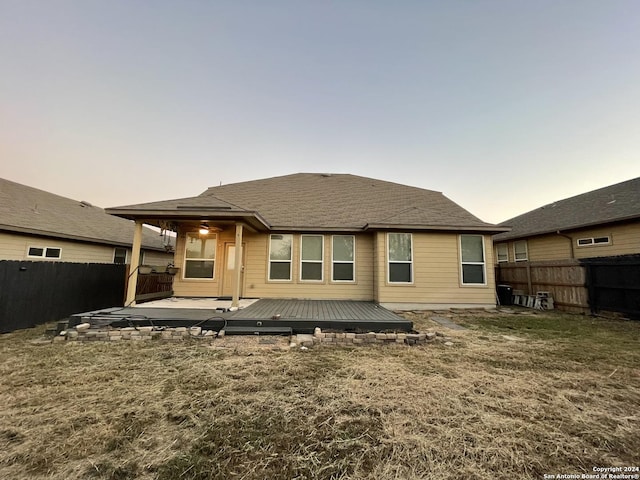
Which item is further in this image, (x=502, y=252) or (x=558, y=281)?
(x=502, y=252)

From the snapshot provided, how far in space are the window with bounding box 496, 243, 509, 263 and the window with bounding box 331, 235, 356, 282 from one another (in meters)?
10.1

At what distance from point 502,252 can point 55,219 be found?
21.6m

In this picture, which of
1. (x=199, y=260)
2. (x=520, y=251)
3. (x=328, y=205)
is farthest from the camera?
(x=520, y=251)

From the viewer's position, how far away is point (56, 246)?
9422 millimetres

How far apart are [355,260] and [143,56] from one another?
36.9 ft

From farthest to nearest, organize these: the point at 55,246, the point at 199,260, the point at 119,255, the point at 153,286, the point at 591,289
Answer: the point at 119,255 → the point at 55,246 → the point at 199,260 → the point at 153,286 → the point at 591,289

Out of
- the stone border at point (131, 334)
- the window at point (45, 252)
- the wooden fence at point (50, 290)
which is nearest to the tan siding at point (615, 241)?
the stone border at point (131, 334)

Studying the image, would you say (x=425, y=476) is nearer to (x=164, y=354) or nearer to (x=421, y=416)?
(x=421, y=416)

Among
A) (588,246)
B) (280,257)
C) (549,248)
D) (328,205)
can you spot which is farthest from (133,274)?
(549,248)

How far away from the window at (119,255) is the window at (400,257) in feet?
40.0

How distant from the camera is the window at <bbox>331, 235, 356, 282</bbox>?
9.24m

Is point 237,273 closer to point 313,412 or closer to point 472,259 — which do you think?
point 313,412

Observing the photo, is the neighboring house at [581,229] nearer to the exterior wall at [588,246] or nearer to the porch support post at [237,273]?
the exterior wall at [588,246]

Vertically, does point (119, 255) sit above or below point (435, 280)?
above
